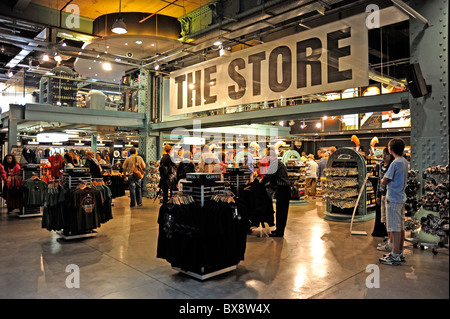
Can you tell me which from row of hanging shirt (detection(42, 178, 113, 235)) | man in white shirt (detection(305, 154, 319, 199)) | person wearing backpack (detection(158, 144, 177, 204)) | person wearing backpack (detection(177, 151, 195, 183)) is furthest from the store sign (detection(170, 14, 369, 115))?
man in white shirt (detection(305, 154, 319, 199))

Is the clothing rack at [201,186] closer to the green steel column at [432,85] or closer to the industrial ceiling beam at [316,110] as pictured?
the green steel column at [432,85]

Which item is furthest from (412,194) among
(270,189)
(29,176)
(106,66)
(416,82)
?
(106,66)

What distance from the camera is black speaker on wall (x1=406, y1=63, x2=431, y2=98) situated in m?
5.33

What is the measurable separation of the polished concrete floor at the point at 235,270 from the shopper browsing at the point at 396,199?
8.5 inches

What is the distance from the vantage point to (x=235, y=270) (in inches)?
167

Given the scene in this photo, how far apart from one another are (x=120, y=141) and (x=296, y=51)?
17.2 m

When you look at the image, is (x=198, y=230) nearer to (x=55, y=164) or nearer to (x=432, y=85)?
(x=432, y=85)

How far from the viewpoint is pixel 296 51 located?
6574 millimetres

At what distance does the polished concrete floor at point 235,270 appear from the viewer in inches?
135

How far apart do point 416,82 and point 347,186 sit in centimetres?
319

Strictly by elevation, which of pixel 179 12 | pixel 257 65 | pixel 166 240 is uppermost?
pixel 179 12
